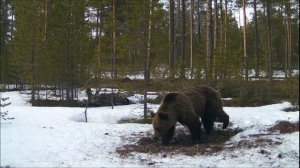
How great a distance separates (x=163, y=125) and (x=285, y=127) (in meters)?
3.22

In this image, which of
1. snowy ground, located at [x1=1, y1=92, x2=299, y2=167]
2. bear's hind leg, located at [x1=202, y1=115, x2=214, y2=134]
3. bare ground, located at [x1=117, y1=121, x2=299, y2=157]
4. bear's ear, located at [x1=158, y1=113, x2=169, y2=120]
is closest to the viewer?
snowy ground, located at [x1=1, y1=92, x2=299, y2=167]

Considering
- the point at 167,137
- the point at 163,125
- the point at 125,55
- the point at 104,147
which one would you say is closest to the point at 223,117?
the point at 167,137

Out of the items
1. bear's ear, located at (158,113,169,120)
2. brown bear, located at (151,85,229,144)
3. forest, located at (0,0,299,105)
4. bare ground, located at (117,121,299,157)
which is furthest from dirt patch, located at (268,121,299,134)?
forest, located at (0,0,299,105)

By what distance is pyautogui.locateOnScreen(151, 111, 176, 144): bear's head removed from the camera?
37.8 feet

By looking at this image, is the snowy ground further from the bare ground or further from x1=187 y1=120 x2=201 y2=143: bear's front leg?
x1=187 y1=120 x2=201 y2=143: bear's front leg

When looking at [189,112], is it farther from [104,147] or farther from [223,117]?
[104,147]

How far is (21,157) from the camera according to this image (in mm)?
9648

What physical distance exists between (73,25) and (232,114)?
1246 centimetres

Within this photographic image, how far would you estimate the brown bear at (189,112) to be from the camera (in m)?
11.6

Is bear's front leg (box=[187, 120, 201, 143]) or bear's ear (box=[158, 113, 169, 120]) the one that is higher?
bear's ear (box=[158, 113, 169, 120])

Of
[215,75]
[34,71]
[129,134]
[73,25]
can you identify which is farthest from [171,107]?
[34,71]

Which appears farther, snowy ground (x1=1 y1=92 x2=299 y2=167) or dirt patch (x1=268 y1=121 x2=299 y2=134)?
dirt patch (x1=268 y1=121 x2=299 y2=134)

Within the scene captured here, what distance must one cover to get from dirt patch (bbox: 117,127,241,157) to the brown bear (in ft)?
0.91

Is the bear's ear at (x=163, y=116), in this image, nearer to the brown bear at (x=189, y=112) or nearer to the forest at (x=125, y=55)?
the brown bear at (x=189, y=112)
